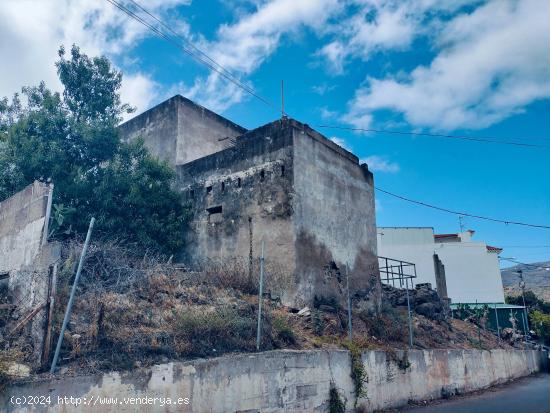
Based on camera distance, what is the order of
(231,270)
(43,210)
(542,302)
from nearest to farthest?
(43,210), (231,270), (542,302)

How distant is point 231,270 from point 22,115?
360 inches

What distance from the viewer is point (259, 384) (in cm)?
846

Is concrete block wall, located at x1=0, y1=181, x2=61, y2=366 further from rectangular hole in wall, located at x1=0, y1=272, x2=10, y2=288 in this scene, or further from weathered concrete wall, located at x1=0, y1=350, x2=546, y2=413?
weathered concrete wall, located at x1=0, y1=350, x2=546, y2=413

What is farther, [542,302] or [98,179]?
[542,302]

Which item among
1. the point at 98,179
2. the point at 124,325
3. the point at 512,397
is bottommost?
the point at 512,397

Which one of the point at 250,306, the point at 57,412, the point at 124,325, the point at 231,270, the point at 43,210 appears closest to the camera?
the point at 57,412

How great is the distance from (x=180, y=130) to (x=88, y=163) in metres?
3.56

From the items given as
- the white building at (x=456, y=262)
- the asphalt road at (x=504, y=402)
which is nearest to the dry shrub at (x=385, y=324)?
the asphalt road at (x=504, y=402)

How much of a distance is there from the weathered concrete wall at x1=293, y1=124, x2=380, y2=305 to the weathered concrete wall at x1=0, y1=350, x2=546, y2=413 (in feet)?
8.56

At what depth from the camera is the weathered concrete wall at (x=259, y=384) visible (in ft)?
21.5

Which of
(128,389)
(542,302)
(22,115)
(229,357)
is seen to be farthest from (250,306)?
(542,302)

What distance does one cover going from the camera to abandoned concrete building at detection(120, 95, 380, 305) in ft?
41.0

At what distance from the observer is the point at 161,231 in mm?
14633

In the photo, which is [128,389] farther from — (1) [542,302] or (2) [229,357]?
(1) [542,302]
